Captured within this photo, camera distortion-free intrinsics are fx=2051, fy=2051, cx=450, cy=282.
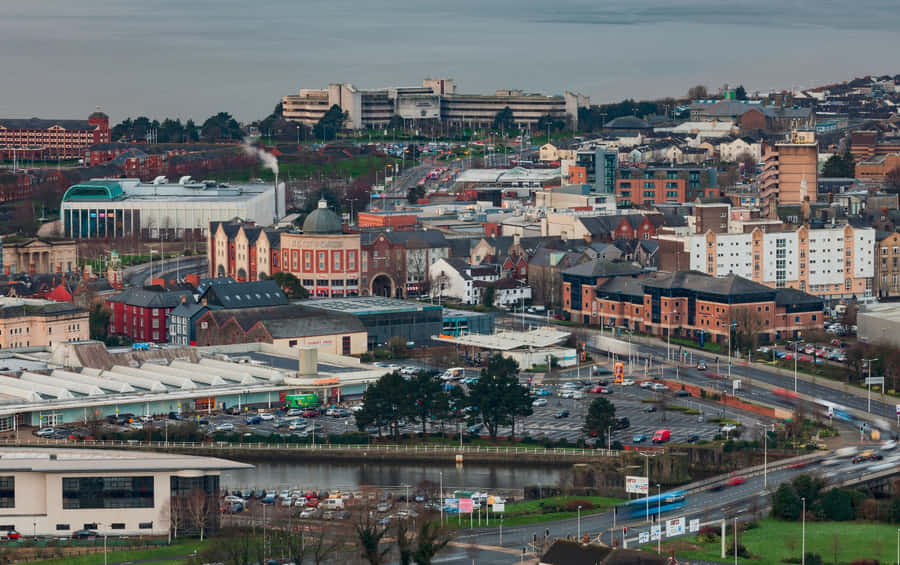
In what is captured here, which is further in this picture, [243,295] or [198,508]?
[243,295]

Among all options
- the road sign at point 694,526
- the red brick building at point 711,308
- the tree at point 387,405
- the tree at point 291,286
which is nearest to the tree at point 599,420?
the tree at point 387,405

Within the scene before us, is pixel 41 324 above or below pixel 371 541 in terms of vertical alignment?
above

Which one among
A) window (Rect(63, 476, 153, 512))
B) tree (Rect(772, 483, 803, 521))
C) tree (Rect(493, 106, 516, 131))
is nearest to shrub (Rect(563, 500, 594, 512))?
tree (Rect(772, 483, 803, 521))

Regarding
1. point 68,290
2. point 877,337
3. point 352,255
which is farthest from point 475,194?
point 877,337

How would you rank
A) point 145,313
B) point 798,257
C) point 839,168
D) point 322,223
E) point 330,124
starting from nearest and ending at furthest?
point 145,313, point 798,257, point 322,223, point 839,168, point 330,124

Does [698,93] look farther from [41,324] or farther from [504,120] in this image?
[41,324]

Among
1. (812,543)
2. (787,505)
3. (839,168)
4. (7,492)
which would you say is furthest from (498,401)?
(839,168)

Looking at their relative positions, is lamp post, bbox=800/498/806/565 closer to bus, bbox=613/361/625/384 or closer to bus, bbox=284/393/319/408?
bus, bbox=613/361/625/384
